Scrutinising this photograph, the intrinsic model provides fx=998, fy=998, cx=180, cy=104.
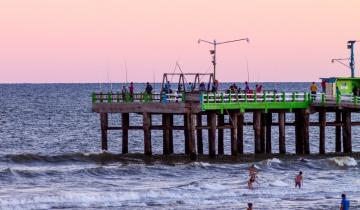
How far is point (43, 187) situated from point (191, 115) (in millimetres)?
10012

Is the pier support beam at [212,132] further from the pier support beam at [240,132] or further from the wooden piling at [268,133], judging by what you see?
the wooden piling at [268,133]

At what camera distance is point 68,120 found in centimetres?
11256

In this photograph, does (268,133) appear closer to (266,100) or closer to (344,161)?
(266,100)

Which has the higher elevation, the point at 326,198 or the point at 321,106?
the point at 321,106

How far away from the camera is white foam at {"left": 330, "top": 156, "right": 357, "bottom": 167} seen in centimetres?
5316

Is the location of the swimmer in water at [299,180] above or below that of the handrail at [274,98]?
below

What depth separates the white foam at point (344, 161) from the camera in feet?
174

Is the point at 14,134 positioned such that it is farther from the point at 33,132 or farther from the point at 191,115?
the point at 191,115

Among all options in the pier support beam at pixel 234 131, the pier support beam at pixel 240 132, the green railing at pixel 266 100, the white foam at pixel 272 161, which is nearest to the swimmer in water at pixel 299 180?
the green railing at pixel 266 100

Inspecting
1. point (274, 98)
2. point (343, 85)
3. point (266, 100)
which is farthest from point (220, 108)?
point (343, 85)

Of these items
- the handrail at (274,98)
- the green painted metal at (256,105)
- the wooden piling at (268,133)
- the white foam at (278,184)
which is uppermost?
Result: the handrail at (274,98)

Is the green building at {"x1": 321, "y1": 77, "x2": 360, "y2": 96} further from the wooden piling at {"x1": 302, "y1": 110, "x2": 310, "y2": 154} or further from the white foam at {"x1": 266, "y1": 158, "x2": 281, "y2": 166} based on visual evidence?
the white foam at {"x1": 266, "y1": 158, "x2": 281, "y2": 166}

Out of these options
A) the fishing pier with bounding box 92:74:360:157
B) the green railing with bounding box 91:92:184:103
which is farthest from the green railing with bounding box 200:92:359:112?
the green railing with bounding box 91:92:184:103

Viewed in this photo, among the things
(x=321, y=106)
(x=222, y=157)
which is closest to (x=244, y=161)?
(x=222, y=157)
